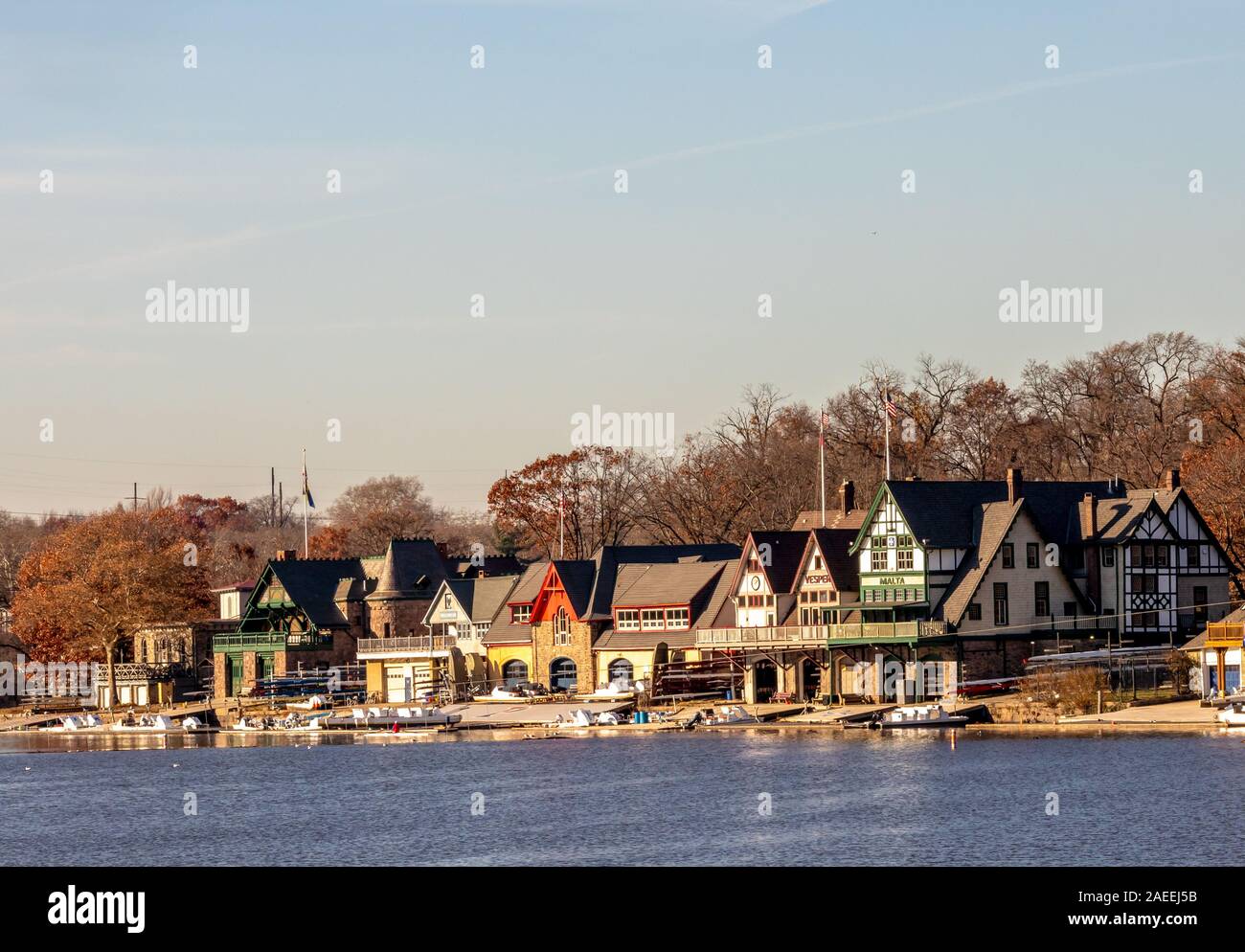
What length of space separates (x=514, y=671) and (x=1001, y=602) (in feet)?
111

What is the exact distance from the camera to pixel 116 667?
125250 millimetres

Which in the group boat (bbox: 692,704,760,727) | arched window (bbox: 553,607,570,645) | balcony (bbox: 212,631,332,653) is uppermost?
arched window (bbox: 553,607,570,645)

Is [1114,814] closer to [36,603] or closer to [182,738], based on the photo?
[182,738]

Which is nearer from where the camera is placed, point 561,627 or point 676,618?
point 676,618

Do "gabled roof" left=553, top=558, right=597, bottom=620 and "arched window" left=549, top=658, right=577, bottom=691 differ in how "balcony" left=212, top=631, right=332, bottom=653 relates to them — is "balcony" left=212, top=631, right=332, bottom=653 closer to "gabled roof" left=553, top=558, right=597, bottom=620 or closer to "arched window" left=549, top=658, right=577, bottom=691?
"arched window" left=549, top=658, right=577, bottom=691

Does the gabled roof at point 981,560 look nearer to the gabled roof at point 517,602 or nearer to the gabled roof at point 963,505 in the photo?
the gabled roof at point 963,505

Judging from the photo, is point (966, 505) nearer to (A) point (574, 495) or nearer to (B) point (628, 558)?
(B) point (628, 558)

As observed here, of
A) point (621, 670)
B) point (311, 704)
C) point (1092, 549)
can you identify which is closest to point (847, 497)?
point (621, 670)

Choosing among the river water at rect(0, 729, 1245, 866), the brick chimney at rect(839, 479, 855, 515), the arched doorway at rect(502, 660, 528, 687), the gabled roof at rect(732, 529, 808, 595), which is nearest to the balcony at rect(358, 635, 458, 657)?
the arched doorway at rect(502, 660, 528, 687)

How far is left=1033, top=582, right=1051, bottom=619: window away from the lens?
83562mm

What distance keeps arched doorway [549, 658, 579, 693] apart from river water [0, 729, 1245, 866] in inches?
820

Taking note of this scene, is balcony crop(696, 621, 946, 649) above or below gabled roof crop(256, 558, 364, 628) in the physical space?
below

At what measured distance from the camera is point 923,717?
249 ft
